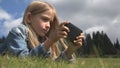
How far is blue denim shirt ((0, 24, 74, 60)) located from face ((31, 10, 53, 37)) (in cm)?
32

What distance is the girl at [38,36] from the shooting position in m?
6.34

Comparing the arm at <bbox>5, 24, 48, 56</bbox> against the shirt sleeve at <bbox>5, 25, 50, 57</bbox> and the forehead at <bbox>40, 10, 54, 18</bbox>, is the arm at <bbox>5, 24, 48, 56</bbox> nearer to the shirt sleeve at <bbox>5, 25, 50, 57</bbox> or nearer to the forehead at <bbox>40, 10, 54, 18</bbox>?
the shirt sleeve at <bbox>5, 25, 50, 57</bbox>

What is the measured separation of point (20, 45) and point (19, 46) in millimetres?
24

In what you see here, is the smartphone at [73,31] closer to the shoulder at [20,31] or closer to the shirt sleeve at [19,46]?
the shirt sleeve at [19,46]

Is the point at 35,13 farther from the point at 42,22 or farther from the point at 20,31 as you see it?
the point at 20,31

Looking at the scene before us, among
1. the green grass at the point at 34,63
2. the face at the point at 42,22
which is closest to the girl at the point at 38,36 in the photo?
the face at the point at 42,22

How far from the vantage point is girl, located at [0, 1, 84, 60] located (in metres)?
6.34

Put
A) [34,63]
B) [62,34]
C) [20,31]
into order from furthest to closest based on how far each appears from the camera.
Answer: [20,31] → [62,34] → [34,63]

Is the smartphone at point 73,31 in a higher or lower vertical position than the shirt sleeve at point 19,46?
higher

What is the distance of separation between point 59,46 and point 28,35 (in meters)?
0.95

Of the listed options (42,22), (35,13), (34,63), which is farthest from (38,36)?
(34,63)

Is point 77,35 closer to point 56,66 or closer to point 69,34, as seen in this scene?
point 69,34

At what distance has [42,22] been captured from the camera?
283 inches

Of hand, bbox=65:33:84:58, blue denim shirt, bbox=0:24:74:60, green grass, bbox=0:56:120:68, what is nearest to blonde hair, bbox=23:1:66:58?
blue denim shirt, bbox=0:24:74:60
